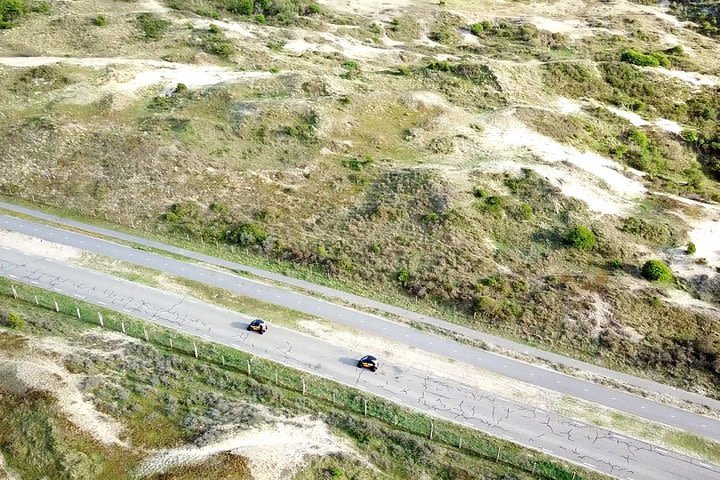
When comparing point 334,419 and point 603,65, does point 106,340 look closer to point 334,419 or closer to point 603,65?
point 334,419

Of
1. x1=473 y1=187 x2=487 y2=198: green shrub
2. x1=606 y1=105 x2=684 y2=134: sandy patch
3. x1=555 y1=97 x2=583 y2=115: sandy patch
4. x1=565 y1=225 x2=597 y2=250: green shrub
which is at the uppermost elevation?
x1=555 y1=97 x2=583 y2=115: sandy patch

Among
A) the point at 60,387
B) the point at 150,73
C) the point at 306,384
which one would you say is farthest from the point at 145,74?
the point at 306,384

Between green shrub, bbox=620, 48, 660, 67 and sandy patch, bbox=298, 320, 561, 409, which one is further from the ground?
green shrub, bbox=620, 48, 660, 67

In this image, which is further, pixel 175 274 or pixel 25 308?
pixel 175 274

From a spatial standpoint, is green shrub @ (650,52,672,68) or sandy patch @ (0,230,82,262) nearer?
sandy patch @ (0,230,82,262)

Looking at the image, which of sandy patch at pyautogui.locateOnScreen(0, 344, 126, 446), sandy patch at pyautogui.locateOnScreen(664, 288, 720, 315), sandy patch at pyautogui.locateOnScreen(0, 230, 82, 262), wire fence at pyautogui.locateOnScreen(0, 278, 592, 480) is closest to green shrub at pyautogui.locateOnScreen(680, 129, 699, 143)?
sandy patch at pyautogui.locateOnScreen(664, 288, 720, 315)

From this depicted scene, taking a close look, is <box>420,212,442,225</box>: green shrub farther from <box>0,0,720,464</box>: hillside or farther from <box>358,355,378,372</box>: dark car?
<box>358,355,378,372</box>: dark car

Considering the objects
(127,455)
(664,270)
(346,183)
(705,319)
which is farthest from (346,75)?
(127,455)
